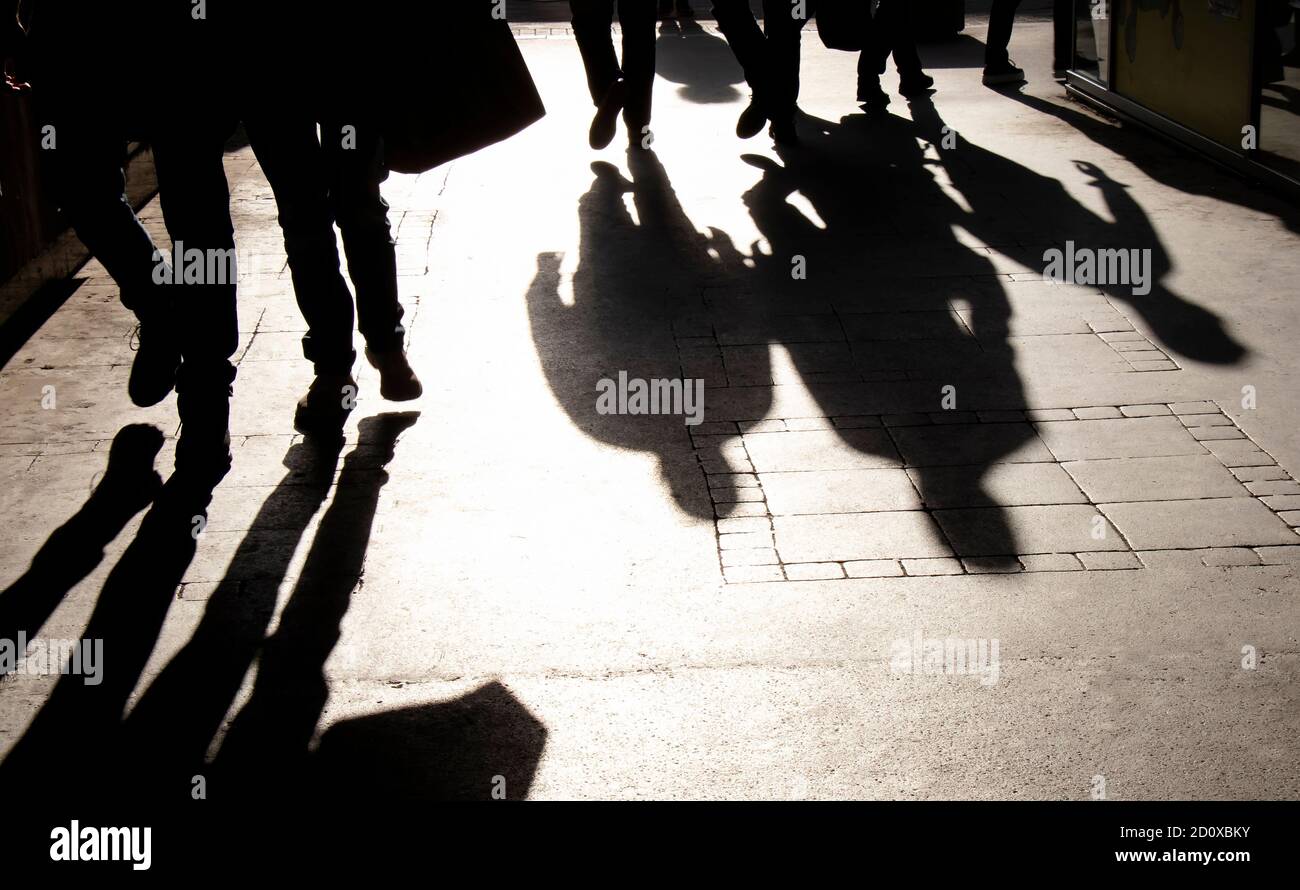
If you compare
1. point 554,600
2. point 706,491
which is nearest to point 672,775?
point 554,600

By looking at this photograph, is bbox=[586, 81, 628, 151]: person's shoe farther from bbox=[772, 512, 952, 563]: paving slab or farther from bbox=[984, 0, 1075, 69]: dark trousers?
bbox=[772, 512, 952, 563]: paving slab

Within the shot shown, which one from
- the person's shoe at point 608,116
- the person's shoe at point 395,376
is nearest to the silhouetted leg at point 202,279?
the person's shoe at point 395,376

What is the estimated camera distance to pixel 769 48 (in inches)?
351

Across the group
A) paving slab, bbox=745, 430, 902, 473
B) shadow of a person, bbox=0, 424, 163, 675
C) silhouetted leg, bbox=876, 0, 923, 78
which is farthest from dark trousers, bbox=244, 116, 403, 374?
silhouetted leg, bbox=876, 0, 923, 78

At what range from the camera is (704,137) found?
9547 millimetres

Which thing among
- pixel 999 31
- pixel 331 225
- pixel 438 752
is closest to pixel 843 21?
pixel 999 31

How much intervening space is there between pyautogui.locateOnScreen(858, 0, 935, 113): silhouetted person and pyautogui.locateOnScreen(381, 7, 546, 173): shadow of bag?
5.79 m

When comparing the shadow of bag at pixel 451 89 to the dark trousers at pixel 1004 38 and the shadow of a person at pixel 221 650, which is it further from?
the dark trousers at pixel 1004 38

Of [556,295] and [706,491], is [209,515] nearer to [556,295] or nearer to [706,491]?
[706,491]

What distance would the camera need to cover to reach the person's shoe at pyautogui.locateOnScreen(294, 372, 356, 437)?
4973mm

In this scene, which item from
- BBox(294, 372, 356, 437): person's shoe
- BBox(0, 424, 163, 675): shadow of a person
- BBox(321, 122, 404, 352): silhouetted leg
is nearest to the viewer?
BBox(0, 424, 163, 675): shadow of a person

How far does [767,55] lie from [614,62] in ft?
3.15
